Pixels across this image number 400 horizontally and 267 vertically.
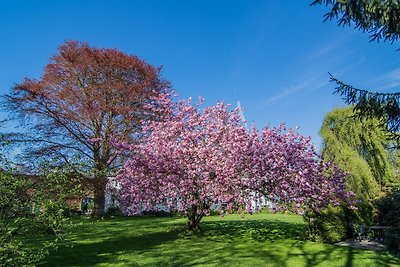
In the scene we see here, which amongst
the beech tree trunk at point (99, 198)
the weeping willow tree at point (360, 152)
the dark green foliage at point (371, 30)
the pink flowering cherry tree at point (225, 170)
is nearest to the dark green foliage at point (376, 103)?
the dark green foliage at point (371, 30)

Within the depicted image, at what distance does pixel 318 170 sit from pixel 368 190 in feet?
20.4

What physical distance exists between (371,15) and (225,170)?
6.51 meters

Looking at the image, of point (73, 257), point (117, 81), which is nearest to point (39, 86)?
point (117, 81)

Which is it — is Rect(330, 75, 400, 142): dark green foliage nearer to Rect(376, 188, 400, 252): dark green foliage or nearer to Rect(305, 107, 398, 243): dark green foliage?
Rect(376, 188, 400, 252): dark green foliage

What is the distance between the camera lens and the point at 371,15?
27.0 ft

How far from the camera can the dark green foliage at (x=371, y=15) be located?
781 cm

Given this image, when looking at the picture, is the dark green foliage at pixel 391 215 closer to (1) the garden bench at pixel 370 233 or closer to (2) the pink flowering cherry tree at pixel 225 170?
(1) the garden bench at pixel 370 233

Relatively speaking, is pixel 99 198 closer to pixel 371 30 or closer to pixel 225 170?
pixel 225 170

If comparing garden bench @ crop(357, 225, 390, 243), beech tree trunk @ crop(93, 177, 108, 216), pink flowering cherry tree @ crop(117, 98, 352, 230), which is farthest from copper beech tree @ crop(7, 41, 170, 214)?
garden bench @ crop(357, 225, 390, 243)

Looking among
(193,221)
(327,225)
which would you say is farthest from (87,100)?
(327,225)

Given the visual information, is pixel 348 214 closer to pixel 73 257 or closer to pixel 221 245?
pixel 221 245

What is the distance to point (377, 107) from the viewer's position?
833cm

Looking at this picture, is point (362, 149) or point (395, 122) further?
point (362, 149)

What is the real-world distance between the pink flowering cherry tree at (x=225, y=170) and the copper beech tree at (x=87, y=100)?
10052 mm
